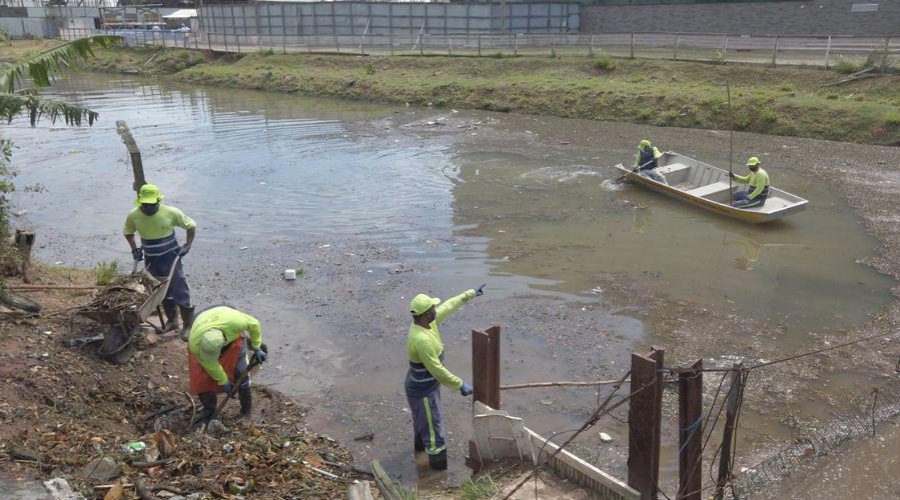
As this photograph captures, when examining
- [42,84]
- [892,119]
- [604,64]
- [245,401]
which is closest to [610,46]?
[604,64]

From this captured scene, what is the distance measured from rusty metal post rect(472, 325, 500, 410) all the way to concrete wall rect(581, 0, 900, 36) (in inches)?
1353

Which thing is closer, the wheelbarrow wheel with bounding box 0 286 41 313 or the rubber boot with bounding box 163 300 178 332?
the wheelbarrow wheel with bounding box 0 286 41 313

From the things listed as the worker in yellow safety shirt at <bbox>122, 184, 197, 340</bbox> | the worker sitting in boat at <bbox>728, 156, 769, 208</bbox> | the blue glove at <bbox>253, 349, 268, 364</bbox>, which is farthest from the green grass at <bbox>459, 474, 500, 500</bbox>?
the worker sitting in boat at <bbox>728, 156, 769, 208</bbox>

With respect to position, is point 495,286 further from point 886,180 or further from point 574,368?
point 886,180

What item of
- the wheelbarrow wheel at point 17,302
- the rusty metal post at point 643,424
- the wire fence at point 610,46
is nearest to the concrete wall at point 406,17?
the wire fence at point 610,46

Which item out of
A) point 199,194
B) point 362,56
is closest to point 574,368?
point 199,194

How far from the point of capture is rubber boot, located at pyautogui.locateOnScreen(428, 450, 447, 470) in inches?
277

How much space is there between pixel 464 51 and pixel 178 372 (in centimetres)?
3184

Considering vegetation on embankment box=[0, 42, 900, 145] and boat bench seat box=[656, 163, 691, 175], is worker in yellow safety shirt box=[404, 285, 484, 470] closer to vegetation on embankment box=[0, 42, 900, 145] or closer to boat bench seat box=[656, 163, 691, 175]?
boat bench seat box=[656, 163, 691, 175]

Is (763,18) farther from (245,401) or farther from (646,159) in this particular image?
(245,401)

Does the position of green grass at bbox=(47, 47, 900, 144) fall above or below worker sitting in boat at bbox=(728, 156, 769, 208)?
above

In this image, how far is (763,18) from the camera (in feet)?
119

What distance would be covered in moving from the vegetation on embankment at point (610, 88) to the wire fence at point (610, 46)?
3.33ft

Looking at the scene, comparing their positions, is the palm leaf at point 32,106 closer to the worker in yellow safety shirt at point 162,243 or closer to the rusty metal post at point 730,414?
the worker in yellow safety shirt at point 162,243
